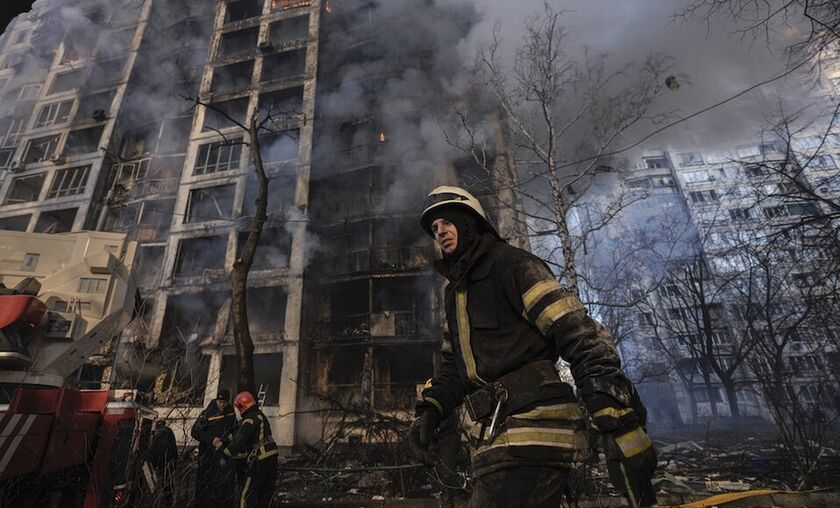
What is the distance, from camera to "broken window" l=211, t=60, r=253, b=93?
2628 centimetres

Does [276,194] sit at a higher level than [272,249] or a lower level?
higher

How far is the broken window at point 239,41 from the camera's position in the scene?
89.6ft

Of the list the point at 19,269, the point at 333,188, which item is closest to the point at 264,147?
the point at 333,188

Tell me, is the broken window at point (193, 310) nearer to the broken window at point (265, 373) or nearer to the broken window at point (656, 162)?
the broken window at point (265, 373)

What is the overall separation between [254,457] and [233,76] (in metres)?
27.9

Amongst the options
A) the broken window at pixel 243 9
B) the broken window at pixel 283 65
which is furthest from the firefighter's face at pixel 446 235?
the broken window at pixel 243 9

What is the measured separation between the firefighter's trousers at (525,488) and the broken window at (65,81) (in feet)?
130

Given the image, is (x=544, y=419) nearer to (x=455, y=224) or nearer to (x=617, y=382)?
(x=617, y=382)

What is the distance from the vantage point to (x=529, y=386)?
66.9 inches

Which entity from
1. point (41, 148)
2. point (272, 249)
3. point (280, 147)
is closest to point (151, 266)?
point (272, 249)

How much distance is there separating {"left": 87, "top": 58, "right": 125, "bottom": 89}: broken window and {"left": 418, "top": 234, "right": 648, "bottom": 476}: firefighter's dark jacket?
36086 mm

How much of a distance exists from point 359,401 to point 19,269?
13.8 m

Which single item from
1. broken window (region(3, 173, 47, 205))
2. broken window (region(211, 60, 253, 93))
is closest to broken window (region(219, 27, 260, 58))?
broken window (region(211, 60, 253, 93))

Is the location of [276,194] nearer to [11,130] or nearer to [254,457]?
[254,457]
